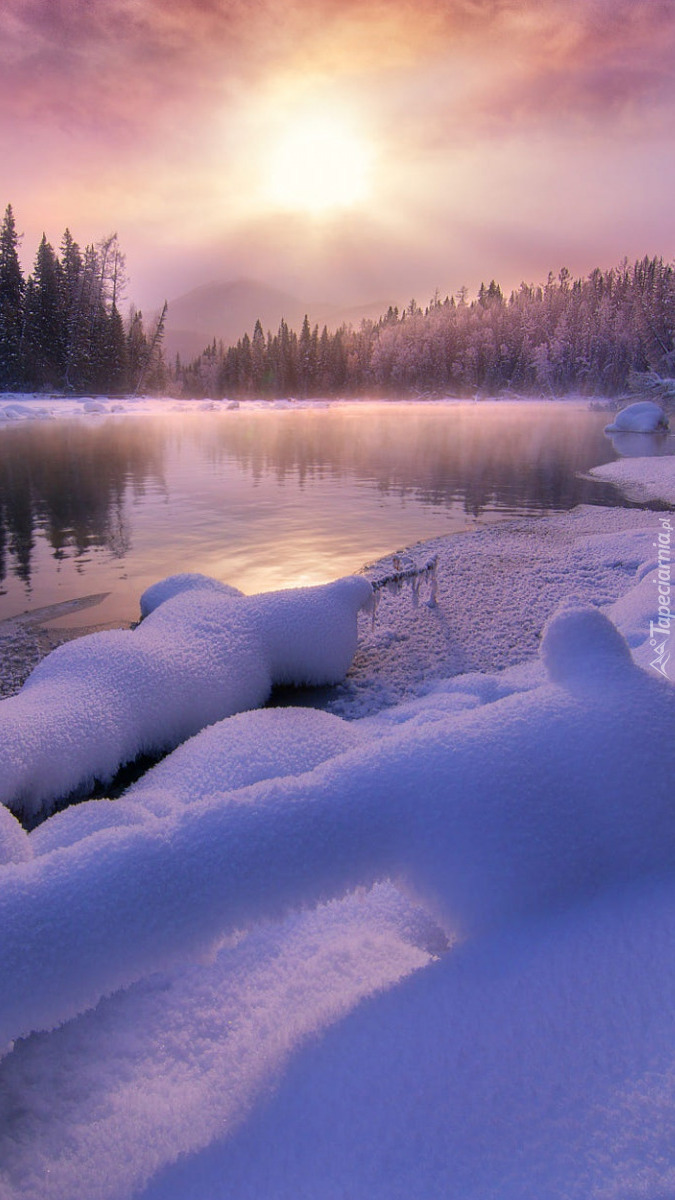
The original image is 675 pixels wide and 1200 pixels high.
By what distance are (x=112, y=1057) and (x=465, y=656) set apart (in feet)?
15.8

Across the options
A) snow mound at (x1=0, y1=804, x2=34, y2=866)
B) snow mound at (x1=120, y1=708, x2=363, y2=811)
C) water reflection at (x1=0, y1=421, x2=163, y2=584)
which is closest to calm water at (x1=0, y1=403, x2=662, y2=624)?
water reflection at (x1=0, y1=421, x2=163, y2=584)

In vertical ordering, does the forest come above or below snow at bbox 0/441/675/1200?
above

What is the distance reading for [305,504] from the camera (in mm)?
14648

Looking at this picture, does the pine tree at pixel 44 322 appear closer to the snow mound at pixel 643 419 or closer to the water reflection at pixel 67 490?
the water reflection at pixel 67 490

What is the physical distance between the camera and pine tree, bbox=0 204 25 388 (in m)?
49.8

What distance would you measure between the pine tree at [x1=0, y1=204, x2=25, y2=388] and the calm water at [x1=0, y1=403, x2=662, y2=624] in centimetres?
2740

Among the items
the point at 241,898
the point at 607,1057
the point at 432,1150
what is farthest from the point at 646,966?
the point at 241,898

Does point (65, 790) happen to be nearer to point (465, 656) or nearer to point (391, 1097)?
point (391, 1097)

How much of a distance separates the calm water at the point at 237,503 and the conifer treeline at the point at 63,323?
2888 centimetres

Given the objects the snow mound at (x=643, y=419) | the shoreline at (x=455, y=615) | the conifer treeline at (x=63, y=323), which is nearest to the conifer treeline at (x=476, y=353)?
the conifer treeline at (x=63, y=323)

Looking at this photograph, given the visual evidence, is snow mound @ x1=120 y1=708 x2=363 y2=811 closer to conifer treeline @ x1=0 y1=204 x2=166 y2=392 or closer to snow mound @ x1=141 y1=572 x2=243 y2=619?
snow mound @ x1=141 y1=572 x2=243 y2=619

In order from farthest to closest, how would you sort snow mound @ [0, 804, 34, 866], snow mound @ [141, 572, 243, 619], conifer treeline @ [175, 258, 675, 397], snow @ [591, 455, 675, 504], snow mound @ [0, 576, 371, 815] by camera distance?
conifer treeline @ [175, 258, 675, 397], snow @ [591, 455, 675, 504], snow mound @ [141, 572, 243, 619], snow mound @ [0, 576, 371, 815], snow mound @ [0, 804, 34, 866]

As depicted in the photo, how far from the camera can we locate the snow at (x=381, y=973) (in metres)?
1.23

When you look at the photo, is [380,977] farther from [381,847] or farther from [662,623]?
[662,623]
